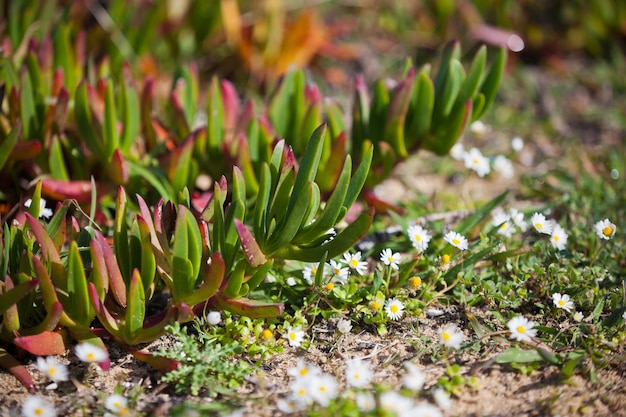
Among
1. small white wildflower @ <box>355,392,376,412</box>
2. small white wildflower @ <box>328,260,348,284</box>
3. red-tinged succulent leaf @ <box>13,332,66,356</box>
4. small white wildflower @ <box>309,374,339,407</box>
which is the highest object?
small white wildflower @ <box>328,260,348,284</box>

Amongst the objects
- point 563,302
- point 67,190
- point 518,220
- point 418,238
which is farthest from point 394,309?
point 67,190

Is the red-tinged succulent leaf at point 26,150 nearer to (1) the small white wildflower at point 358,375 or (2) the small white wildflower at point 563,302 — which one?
(1) the small white wildflower at point 358,375

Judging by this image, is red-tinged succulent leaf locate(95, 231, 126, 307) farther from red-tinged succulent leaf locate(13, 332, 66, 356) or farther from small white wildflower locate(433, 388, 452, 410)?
small white wildflower locate(433, 388, 452, 410)

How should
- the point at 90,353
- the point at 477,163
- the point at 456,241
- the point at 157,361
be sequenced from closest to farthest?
the point at 90,353
the point at 157,361
the point at 456,241
the point at 477,163

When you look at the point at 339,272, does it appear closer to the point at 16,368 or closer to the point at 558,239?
the point at 558,239

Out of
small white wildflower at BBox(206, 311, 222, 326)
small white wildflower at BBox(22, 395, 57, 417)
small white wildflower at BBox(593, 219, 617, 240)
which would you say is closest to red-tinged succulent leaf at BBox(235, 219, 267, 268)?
small white wildflower at BBox(206, 311, 222, 326)

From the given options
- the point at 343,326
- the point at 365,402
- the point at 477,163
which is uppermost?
the point at 477,163

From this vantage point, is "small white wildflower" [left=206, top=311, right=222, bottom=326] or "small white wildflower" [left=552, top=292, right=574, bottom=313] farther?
"small white wildflower" [left=552, top=292, right=574, bottom=313]

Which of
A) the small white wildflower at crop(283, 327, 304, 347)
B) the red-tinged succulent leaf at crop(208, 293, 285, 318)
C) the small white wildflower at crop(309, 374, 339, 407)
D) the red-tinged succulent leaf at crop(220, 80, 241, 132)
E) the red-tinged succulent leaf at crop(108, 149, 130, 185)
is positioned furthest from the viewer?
the red-tinged succulent leaf at crop(220, 80, 241, 132)
